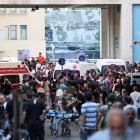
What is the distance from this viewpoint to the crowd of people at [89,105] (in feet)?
22.2

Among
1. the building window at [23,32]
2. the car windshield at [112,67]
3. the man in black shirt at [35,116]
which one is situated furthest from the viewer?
the building window at [23,32]

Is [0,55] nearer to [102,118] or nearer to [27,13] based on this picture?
[27,13]

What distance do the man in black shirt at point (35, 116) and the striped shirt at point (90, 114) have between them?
147cm

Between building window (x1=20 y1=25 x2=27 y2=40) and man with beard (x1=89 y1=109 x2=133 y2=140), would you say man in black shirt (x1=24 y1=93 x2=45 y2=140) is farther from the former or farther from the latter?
building window (x1=20 y1=25 x2=27 y2=40)

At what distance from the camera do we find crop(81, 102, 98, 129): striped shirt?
52.1 ft

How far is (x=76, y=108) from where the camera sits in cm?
2620

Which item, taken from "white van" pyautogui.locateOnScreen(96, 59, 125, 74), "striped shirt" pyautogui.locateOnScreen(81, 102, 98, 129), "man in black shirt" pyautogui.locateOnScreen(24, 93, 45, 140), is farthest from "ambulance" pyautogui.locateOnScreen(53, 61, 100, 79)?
"striped shirt" pyautogui.locateOnScreen(81, 102, 98, 129)

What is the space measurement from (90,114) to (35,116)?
172 cm

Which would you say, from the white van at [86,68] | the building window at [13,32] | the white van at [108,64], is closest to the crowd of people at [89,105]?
the white van at [108,64]

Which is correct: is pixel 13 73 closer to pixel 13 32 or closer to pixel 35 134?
pixel 35 134

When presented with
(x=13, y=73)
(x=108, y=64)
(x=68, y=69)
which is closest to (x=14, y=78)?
(x=13, y=73)

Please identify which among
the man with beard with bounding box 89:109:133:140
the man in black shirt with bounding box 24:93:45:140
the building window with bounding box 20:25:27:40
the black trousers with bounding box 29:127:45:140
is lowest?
the black trousers with bounding box 29:127:45:140

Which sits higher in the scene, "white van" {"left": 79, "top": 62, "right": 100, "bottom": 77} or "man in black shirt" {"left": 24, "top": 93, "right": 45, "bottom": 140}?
"white van" {"left": 79, "top": 62, "right": 100, "bottom": 77}

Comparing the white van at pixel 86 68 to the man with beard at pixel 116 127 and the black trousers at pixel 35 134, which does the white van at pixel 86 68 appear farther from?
the man with beard at pixel 116 127
